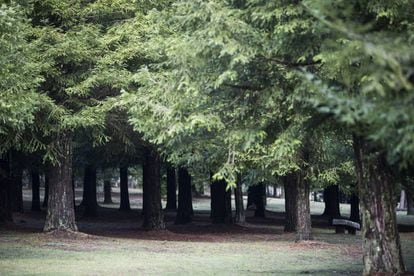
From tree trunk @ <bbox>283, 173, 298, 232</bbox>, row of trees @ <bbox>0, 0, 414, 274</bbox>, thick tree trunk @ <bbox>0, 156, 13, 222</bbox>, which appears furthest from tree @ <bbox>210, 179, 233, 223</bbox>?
row of trees @ <bbox>0, 0, 414, 274</bbox>

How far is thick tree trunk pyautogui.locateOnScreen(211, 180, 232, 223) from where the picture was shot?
108 ft

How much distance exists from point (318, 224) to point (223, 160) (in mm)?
20935

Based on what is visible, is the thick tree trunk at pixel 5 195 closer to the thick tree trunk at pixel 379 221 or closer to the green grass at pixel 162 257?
the green grass at pixel 162 257

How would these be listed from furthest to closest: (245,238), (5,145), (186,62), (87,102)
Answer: (245,238) → (87,102) → (5,145) → (186,62)

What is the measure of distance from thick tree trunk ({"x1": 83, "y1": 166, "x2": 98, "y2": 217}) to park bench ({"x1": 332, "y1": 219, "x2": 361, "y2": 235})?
15122 millimetres

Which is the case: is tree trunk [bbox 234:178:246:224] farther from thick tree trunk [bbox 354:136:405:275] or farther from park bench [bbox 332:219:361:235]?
thick tree trunk [bbox 354:136:405:275]

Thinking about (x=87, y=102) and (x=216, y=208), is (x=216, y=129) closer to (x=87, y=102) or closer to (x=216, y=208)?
(x=87, y=102)

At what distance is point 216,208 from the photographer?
33438mm

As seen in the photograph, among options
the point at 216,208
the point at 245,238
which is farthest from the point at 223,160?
the point at 216,208

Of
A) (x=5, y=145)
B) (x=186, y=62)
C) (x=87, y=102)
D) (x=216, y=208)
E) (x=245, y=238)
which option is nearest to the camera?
(x=186, y=62)

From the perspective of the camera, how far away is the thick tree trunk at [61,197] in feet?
74.5

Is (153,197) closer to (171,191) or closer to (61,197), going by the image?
(61,197)

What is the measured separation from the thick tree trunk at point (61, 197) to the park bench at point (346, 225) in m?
11.8

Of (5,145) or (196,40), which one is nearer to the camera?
(196,40)
